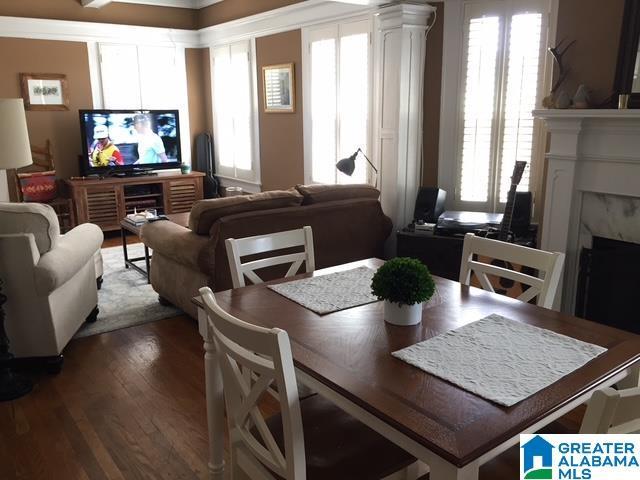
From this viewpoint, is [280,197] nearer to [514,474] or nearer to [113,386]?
[113,386]

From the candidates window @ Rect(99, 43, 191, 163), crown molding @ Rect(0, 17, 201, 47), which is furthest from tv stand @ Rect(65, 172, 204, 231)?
crown molding @ Rect(0, 17, 201, 47)

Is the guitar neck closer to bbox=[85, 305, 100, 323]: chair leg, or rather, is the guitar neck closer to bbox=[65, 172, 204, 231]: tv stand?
bbox=[85, 305, 100, 323]: chair leg

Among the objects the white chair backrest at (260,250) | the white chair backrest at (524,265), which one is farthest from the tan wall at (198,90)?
the white chair backrest at (524,265)

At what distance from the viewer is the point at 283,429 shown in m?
1.47

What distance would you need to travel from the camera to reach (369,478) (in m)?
1.51

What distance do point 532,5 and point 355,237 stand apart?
206cm

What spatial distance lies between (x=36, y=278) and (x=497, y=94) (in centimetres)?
339

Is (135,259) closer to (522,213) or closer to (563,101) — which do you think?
(522,213)

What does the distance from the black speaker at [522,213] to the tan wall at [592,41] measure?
86 centimetres

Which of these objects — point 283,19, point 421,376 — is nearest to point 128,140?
point 283,19

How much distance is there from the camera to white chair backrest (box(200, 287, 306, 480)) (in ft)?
4.32

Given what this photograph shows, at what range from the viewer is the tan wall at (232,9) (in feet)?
19.4

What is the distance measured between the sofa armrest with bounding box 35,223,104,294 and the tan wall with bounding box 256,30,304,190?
2.74 meters

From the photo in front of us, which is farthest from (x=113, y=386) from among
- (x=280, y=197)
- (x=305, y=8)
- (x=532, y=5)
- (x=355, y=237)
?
(x=305, y=8)
